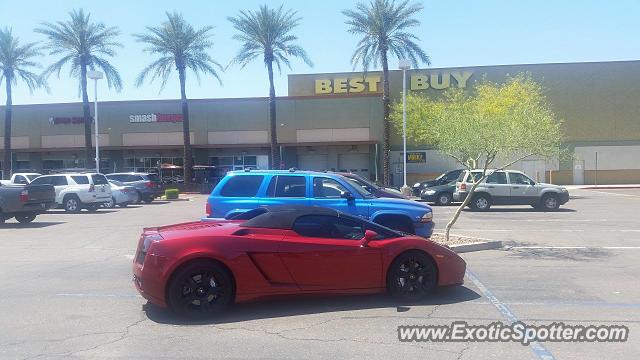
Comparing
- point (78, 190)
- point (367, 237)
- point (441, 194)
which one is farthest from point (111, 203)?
point (367, 237)

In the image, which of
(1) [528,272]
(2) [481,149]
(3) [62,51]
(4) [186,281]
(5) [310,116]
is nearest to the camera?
(4) [186,281]

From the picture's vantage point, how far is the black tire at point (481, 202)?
23.8m

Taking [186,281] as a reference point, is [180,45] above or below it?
above

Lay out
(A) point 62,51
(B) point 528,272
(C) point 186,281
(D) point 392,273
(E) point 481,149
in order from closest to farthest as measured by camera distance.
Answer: (C) point 186,281
(D) point 392,273
(B) point 528,272
(E) point 481,149
(A) point 62,51

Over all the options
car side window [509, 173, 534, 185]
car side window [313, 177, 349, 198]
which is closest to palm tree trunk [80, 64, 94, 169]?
car side window [509, 173, 534, 185]

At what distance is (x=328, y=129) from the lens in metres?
45.5

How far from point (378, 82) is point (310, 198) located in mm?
41011

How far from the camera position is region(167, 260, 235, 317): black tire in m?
6.80

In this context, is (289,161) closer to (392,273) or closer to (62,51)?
(62,51)

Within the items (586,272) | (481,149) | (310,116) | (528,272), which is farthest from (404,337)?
(310,116)

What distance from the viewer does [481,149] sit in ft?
42.1

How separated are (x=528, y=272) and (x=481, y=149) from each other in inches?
145

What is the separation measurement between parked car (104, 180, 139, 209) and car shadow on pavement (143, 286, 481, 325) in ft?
69.3

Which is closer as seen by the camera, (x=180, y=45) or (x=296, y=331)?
(x=296, y=331)
